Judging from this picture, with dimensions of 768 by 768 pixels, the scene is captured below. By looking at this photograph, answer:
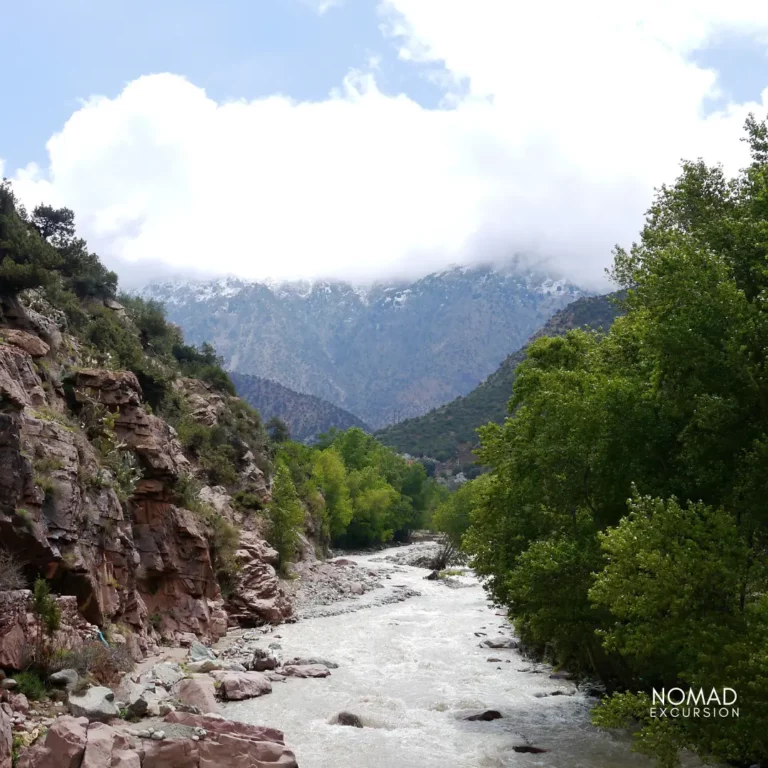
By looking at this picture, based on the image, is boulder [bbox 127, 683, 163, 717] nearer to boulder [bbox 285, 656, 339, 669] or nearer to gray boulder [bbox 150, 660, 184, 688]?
gray boulder [bbox 150, 660, 184, 688]

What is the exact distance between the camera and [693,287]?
13469 mm

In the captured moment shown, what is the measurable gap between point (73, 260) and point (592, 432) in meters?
46.3

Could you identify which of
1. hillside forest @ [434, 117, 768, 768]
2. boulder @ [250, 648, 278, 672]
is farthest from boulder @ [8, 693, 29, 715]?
hillside forest @ [434, 117, 768, 768]

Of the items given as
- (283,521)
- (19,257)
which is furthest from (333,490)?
(19,257)

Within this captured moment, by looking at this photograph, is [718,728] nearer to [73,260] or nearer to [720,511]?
[720,511]

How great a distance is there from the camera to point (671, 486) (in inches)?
610

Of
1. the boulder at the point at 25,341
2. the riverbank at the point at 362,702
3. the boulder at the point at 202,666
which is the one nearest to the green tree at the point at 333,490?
the riverbank at the point at 362,702

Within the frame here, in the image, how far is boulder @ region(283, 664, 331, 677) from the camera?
26.8m

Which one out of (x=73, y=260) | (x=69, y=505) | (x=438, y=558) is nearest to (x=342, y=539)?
(x=438, y=558)

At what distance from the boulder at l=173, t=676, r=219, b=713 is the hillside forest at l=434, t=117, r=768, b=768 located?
9355mm

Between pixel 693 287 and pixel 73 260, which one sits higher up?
pixel 73 260

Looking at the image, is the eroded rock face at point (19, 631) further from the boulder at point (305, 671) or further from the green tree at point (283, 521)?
the green tree at point (283, 521)

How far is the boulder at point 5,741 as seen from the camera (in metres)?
13.7

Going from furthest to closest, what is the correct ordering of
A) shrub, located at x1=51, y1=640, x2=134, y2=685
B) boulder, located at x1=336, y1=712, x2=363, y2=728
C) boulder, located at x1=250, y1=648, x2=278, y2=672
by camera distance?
boulder, located at x1=250, y1=648, x2=278, y2=672, boulder, located at x1=336, y1=712, x2=363, y2=728, shrub, located at x1=51, y1=640, x2=134, y2=685
